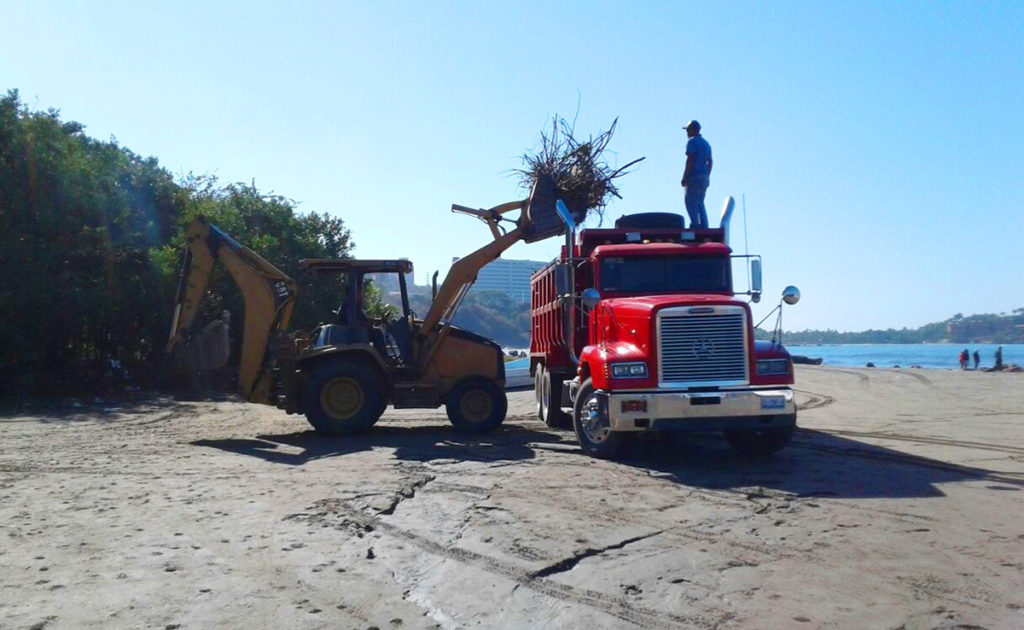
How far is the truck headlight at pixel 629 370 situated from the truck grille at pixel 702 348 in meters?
0.23

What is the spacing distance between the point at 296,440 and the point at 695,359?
21.7ft

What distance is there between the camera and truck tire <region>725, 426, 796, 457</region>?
11.4m

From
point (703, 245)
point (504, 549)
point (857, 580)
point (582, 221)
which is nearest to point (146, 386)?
point (582, 221)

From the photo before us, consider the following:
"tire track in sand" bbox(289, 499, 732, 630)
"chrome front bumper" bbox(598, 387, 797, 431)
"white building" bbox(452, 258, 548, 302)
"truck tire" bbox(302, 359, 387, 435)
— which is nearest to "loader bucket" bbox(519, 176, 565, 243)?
"white building" bbox(452, 258, 548, 302)

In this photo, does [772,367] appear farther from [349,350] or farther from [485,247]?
[349,350]

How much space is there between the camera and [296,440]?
1406 cm

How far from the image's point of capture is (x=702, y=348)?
10.8 m

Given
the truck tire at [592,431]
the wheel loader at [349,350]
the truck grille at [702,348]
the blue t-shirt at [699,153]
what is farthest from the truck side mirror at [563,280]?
the blue t-shirt at [699,153]

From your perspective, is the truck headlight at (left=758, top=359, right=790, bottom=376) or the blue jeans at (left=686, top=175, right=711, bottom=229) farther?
the blue jeans at (left=686, top=175, right=711, bottom=229)

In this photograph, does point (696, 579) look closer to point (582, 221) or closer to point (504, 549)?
point (504, 549)

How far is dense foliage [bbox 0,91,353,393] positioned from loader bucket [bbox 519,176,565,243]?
231 inches

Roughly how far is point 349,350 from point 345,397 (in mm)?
748

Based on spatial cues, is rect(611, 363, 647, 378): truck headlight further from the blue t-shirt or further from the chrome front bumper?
the blue t-shirt

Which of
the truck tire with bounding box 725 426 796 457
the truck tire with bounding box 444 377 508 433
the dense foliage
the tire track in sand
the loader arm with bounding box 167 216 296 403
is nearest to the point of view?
the tire track in sand
